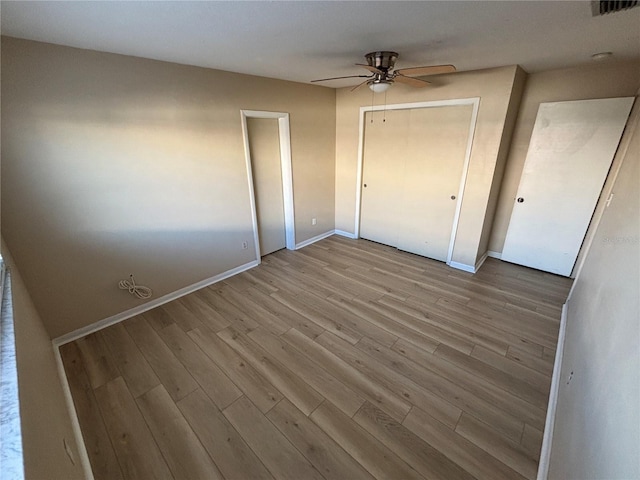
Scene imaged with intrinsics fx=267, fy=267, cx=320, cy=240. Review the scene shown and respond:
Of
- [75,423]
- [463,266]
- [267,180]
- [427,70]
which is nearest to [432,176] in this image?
[463,266]

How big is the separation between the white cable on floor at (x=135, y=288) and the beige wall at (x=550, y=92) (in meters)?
4.35

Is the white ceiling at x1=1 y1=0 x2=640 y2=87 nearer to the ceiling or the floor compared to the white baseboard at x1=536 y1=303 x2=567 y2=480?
nearer to the ceiling

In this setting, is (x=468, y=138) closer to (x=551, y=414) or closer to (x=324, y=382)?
(x=551, y=414)

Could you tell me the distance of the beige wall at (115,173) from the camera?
190cm

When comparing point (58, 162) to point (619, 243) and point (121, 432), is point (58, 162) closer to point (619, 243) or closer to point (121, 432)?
point (121, 432)

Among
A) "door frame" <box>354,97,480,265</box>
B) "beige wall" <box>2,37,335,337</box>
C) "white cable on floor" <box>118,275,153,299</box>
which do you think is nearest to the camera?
"beige wall" <box>2,37,335,337</box>

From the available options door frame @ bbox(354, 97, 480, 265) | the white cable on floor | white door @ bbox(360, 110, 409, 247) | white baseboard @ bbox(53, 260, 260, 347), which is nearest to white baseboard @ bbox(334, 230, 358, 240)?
white door @ bbox(360, 110, 409, 247)

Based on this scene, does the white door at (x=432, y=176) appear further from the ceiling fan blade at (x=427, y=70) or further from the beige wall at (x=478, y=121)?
the ceiling fan blade at (x=427, y=70)

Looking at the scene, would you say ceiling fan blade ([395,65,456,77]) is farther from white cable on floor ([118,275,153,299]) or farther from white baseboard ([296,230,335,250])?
white cable on floor ([118,275,153,299])

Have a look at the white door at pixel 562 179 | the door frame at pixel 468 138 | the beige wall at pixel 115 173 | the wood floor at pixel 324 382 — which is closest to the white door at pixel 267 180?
the beige wall at pixel 115 173

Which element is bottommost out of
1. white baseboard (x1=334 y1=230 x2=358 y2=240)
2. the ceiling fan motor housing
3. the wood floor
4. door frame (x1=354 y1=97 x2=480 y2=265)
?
the wood floor

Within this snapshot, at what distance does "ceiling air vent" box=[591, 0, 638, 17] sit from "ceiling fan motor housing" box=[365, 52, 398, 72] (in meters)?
1.18

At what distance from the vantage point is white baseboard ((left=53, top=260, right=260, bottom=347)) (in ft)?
7.71

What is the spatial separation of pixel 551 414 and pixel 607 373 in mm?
934
